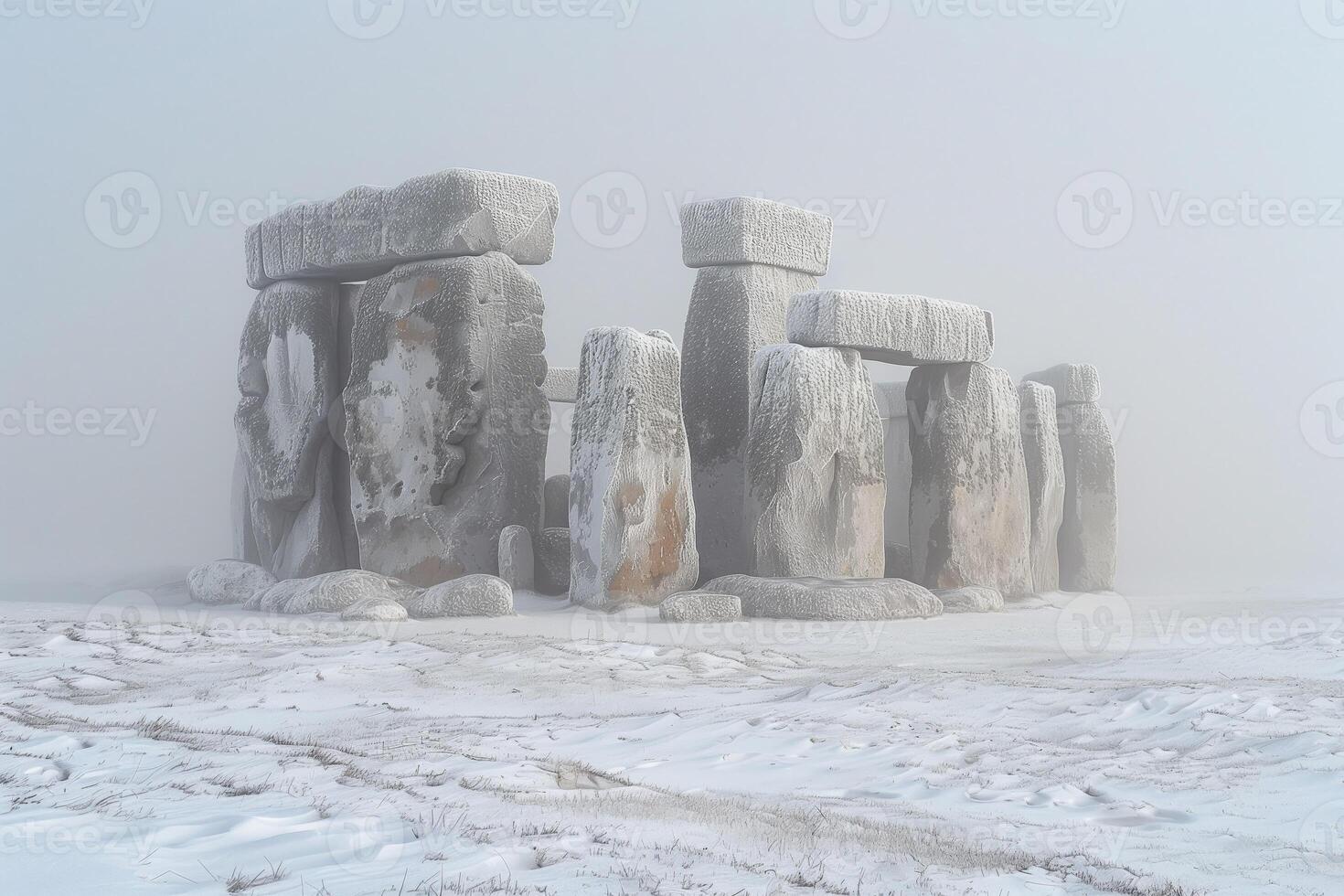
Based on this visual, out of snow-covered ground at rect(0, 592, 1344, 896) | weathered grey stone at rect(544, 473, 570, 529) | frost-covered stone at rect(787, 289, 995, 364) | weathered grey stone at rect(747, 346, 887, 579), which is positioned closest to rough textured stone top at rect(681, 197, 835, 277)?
frost-covered stone at rect(787, 289, 995, 364)

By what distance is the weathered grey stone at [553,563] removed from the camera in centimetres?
908

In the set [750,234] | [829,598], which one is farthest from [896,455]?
[829,598]

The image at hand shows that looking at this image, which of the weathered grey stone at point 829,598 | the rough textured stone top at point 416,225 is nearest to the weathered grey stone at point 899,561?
the weathered grey stone at point 829,598

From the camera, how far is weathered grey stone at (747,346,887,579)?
8461 mm

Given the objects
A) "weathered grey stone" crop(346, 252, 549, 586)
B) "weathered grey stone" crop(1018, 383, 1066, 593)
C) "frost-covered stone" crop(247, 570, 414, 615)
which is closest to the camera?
"frost-covered stone" crop(247, 570, 414, 615)

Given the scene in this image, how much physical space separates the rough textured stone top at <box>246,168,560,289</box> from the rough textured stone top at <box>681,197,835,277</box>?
3.62 feet

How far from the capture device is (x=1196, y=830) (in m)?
3.03

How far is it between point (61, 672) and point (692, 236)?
5.98 metres

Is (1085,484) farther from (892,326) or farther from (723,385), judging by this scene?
(723,385)

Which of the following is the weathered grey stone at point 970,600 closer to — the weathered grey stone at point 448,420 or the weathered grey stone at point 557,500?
the weathered grey stone at point 448,420

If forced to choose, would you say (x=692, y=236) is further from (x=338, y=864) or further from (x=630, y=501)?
(x=338, y=864)

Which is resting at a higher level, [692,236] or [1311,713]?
[692,236]

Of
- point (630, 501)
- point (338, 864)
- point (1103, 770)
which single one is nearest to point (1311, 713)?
point (1103, 770)

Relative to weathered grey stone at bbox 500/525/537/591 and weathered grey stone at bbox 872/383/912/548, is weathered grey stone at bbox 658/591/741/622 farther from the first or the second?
weathered grey stone at bbox 872/383/912/548
